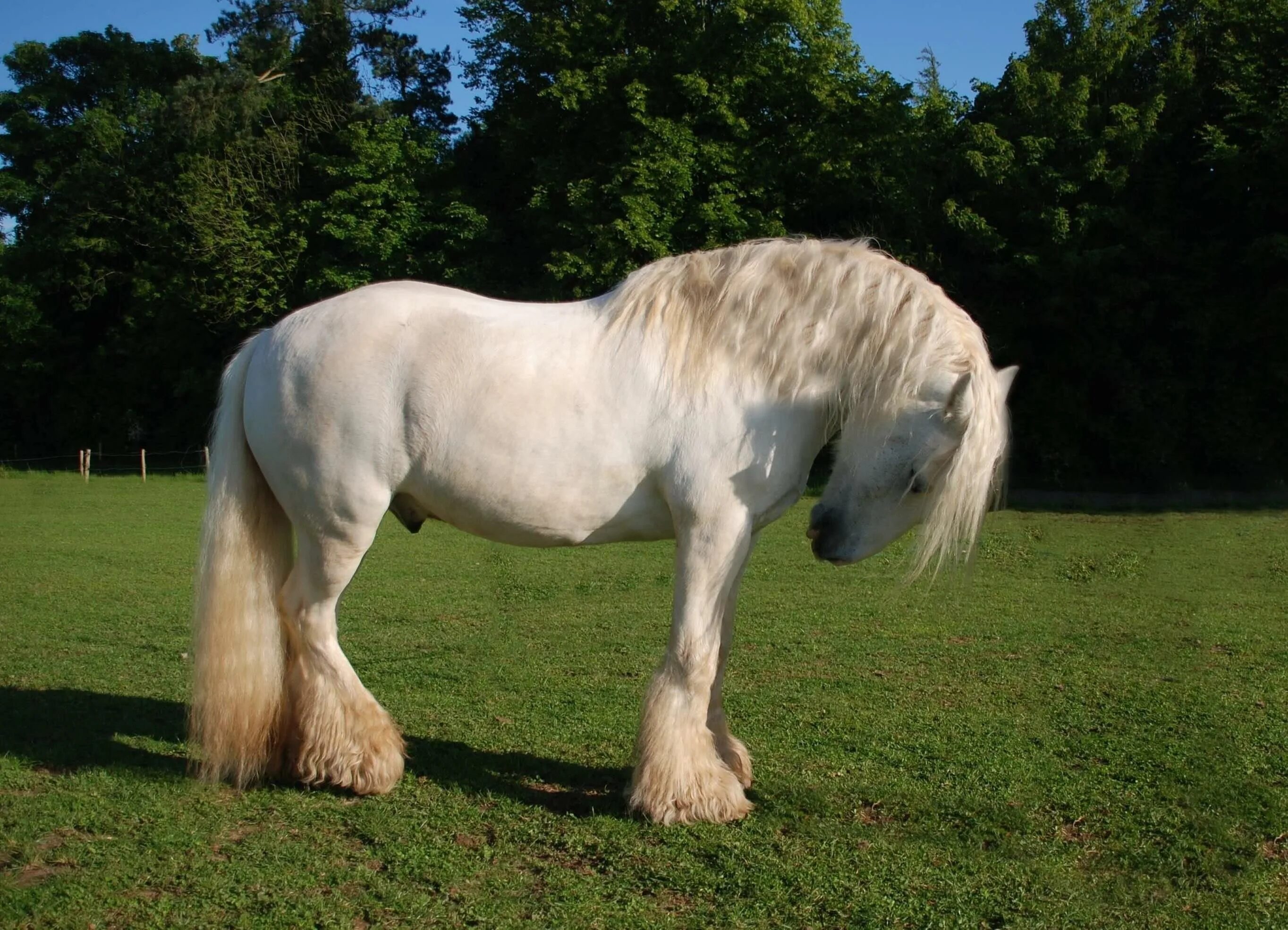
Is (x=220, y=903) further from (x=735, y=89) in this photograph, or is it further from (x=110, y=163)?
(x=110, y=163)

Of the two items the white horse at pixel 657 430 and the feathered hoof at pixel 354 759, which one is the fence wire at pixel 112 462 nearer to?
the feathered hoof at pixel 354 759

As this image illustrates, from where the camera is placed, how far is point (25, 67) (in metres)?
33.2

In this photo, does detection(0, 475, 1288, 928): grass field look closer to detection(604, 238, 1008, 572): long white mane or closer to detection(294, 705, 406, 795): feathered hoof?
detection(294, 705, 406, 795): feathered hoof

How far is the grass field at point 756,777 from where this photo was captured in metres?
2.94

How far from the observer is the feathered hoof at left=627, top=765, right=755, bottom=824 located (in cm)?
345

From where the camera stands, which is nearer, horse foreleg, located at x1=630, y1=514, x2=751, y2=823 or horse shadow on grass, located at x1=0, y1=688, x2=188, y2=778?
horse foreleg, located at x1=630, y1=514, x2=751, y2=823

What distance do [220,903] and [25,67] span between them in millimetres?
39078

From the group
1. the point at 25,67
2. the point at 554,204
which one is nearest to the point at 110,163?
A: the point at 25,67

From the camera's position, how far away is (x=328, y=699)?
12.1ft

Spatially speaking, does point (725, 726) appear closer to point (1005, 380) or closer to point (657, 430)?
point (657, 430)

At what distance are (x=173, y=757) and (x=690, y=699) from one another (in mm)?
2348

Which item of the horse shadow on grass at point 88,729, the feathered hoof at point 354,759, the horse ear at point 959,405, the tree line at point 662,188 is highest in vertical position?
the tree line at point 662,188

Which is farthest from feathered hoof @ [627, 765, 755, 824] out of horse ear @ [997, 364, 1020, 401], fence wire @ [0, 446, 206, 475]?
fence wire @ [0, 446, 206, 475]

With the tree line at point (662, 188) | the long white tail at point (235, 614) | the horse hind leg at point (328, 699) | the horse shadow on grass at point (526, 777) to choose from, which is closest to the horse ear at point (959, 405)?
the horse shadow on grass at point (526, 777)
